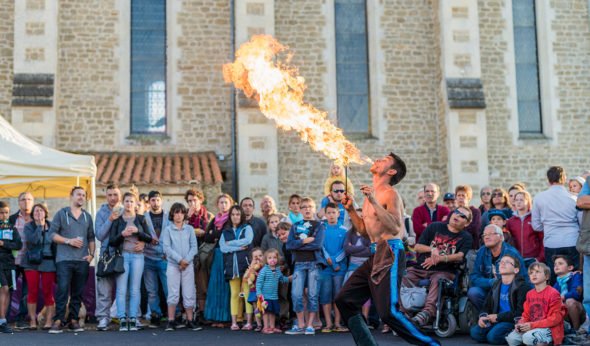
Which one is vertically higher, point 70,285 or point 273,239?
point 273,239

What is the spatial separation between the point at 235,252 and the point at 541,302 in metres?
4.15

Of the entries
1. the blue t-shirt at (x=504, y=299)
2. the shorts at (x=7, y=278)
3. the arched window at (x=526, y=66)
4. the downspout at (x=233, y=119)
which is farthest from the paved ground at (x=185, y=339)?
the arched window at (x=526, y=66)

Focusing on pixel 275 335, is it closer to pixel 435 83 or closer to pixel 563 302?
pixel 563 302

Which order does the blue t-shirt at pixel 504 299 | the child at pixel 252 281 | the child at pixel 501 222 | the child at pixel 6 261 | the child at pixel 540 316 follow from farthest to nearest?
the child at pixel 252 281 → the child at pixel 501 222 → the child at pixel 6 261 → the blue t-shirt at pixel 504 299 → the child at pixel 540 316

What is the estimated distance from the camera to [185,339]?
344 inches

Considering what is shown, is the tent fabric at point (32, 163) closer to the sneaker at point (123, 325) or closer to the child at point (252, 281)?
the sneaker at point (123, 325)

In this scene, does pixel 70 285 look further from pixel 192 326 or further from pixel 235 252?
pixel 235 252

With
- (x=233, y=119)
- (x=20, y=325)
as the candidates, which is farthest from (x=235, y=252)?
(x=233, y=119)

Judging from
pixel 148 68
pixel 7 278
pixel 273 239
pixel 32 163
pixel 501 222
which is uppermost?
pixel 148 68

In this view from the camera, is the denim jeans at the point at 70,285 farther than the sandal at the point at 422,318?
Yes

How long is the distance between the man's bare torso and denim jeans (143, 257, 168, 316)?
4.33 metres

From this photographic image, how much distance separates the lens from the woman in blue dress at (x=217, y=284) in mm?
10258

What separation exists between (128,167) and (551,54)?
10207mm

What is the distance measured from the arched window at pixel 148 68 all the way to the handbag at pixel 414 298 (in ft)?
29.2
